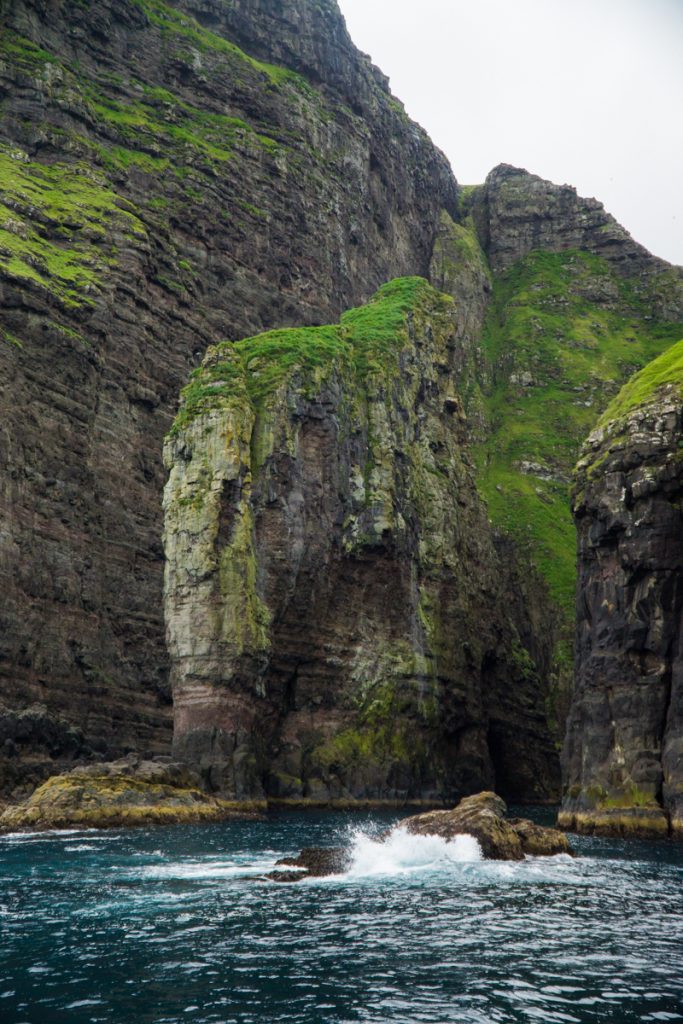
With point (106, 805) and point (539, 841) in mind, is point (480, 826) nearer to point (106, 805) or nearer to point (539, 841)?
point (539, 841)

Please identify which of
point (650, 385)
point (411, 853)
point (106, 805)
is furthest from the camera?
point (650, 385)

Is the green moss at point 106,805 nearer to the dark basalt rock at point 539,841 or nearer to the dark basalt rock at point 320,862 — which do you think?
the dark basalt rock at point 320,862

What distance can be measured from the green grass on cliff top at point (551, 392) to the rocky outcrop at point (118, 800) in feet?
234

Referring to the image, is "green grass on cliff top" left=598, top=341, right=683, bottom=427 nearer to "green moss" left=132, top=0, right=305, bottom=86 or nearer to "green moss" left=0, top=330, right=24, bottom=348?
"green moss" left=0, top=330, right=24, bottom=348

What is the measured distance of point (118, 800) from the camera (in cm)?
6209

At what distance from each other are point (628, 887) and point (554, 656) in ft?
295

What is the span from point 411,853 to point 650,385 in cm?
4566

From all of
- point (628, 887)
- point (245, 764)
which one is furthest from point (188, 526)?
point (628, 887)

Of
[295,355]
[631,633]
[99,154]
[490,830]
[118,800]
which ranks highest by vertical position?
[99,154]

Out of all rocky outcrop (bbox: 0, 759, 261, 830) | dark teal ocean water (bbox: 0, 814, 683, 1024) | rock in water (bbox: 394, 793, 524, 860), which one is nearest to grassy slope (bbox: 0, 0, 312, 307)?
rocky outcrop (bbox: 0, 759, 261, 830)

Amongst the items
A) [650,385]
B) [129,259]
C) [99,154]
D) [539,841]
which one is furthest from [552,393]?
[539,841]

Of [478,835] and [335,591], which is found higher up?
[335,591]

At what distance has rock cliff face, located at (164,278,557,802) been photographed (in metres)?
81.9

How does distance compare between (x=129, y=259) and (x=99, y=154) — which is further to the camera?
(x=99, y=154)
